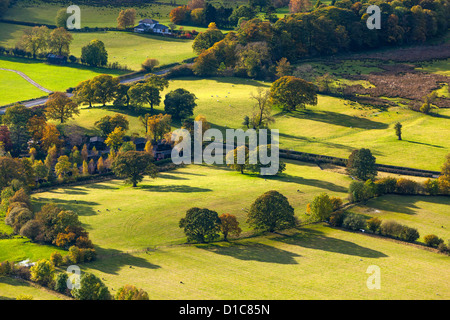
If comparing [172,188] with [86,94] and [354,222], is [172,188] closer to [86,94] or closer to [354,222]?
[354,222]

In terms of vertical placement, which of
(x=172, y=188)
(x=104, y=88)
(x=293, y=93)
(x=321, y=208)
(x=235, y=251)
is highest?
(x=104, y=88)

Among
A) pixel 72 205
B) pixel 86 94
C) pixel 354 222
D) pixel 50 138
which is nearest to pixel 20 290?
pixel 72 205

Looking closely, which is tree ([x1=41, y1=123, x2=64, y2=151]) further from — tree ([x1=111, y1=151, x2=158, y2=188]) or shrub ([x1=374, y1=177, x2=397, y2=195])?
shrub ([x1=374, y1=177, x2=397, y2=195])

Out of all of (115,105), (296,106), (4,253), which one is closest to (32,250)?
(4,253)

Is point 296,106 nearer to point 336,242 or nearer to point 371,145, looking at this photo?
point 371,145

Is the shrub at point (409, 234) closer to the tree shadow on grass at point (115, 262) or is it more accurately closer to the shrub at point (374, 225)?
the shrub at point (374, 225)

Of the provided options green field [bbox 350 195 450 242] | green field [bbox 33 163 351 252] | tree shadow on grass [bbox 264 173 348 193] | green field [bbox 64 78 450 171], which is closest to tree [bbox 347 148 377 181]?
green field [bbox 33 163 351 252]
